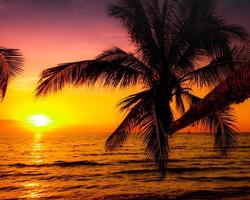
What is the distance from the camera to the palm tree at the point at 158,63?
1107 centimetres

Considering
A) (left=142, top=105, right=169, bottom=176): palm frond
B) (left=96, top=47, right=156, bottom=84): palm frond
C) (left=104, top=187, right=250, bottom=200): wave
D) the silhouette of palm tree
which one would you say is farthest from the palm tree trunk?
(left=104, top=187, right=250, bottom=200): wave

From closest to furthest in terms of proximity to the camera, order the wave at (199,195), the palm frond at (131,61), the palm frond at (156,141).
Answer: the palm frond at (156,141) → the palm frond at (131,61) → the wave at (199,195)

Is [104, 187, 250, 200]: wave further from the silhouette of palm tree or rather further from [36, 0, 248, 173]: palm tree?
the silhouette of palm tree

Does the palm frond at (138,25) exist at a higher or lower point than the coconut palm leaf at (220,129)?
higher

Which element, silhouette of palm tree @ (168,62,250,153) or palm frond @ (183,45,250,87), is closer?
silhouette of palm tree @ (168,62,250,153)

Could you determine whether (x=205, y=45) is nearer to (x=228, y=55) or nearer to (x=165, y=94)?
(x=228, y=55)

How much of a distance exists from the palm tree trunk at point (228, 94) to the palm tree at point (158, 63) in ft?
21.8

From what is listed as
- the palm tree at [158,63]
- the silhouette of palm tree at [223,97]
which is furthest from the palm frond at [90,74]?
the silhouette of palm tree at [223,97]

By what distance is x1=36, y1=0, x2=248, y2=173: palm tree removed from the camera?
1107 centimetres

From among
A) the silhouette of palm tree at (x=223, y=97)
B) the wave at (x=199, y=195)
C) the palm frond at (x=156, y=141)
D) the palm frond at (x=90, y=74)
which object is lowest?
the wave at (x=199, y=195)

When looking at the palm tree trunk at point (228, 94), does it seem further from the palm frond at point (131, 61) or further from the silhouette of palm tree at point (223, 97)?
the palm frond at point (131, 61)

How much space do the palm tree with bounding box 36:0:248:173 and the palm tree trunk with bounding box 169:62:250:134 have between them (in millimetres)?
6642

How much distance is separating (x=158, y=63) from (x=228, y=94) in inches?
363

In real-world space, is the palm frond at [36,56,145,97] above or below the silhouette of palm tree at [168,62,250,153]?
above
